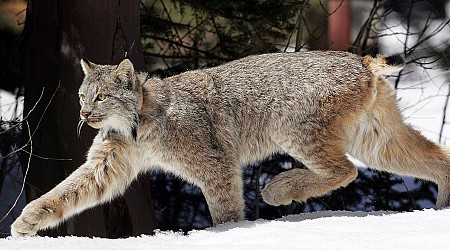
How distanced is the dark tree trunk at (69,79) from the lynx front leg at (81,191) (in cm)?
105

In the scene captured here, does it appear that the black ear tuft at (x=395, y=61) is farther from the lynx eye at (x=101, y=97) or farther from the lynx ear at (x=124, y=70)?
the lynx eye at (x=101, y=97)

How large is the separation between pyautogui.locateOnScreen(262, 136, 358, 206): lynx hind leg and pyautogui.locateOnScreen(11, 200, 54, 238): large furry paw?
134 centimetres

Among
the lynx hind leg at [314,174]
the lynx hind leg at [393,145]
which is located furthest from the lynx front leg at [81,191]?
the lynx hind leg at [393,145]

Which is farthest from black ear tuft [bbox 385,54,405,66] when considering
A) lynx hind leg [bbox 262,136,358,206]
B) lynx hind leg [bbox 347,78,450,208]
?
lynx hind leg [bbox 262,136,358,206]

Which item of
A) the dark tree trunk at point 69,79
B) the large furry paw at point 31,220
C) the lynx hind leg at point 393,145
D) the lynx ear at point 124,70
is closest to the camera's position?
the large furry paw at point 31,220

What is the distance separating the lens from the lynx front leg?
4.92 m

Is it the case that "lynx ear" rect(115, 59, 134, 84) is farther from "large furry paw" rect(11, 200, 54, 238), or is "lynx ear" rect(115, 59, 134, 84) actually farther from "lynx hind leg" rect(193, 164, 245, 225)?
"large furry paw" rect(11, 200, 54, 238)

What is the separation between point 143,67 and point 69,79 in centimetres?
55

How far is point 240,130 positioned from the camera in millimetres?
5449

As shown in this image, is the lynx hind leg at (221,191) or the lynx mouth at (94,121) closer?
the lynx mouth at (94,121)

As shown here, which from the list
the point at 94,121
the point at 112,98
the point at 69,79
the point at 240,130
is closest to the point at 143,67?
the point at 69,79

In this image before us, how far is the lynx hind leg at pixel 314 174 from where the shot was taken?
17.1ft

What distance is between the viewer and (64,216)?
509 centimetres

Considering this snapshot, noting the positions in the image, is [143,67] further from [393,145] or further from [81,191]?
[393,145]
